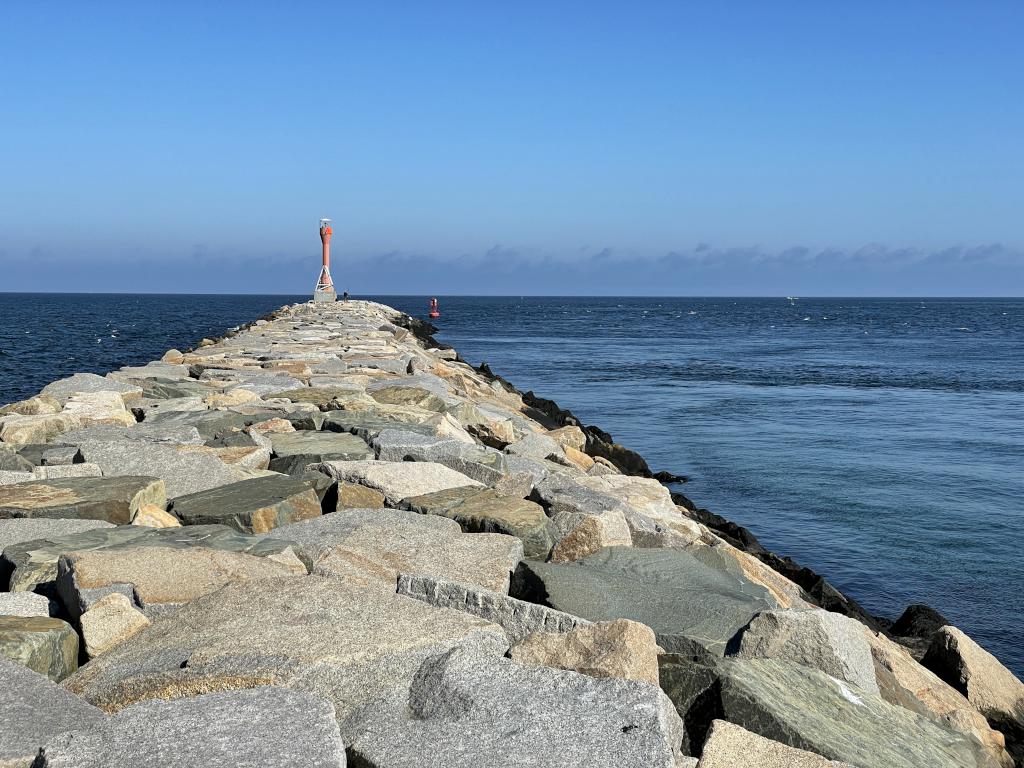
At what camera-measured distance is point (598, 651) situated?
2514mm

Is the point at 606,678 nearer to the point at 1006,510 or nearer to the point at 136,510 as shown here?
the point at 136,510

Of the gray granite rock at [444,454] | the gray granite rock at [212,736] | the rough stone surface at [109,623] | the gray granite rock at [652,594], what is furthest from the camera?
the gray granite rock at [444,454]

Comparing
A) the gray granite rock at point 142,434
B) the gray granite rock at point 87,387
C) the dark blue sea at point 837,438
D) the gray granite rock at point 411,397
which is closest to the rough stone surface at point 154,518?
the gray granite rock at point 142,434

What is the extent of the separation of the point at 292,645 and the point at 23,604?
95cm

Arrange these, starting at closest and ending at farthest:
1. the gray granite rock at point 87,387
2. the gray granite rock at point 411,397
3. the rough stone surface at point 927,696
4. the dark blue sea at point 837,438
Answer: the rough stone surface at point 927,696, the gray granite rock at point 87,387, the dark blue sea at point 837,438, the gray granite rock at point 411,397

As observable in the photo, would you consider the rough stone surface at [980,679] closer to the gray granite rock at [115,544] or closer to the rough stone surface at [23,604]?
the gray granite rock at [115,544]

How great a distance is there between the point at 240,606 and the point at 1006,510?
822cm

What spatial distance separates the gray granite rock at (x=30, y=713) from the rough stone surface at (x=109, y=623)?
31 centimetres

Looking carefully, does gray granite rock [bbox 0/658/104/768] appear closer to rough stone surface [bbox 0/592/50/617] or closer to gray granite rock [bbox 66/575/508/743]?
gray granite rock [bbox 66/575/508/743]

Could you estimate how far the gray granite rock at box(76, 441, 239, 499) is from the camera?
14.2 ft

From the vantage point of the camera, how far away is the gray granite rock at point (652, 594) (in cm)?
323

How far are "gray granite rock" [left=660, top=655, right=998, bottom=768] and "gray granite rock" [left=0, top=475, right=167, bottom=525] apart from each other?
221cm

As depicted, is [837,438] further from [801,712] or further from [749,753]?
[749,753]

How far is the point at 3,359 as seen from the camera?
23.3 metres
